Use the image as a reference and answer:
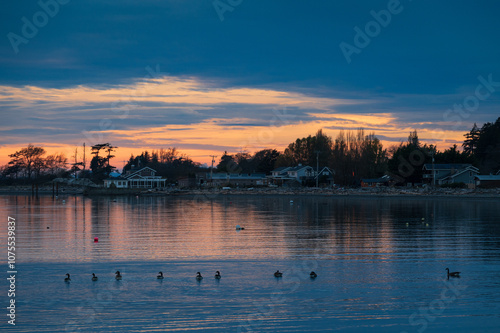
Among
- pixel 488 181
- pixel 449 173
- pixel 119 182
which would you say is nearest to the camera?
pixel 488 181

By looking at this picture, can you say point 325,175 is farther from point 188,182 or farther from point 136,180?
point 136,180

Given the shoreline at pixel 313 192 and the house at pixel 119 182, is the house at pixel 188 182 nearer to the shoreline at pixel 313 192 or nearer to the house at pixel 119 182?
the shoreline at pixel 313 192

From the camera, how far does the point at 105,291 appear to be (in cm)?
1708

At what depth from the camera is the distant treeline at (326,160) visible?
316 ft

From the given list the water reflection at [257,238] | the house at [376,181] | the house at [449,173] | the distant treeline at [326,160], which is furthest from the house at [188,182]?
the water reflection at [257,238]

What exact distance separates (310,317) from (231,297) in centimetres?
319

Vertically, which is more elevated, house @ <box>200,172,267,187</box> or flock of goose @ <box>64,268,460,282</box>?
house @ <box>200,172,267,187</box>

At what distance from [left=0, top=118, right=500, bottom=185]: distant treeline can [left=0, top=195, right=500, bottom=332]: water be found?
67.5m

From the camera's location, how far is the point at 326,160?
412 feet

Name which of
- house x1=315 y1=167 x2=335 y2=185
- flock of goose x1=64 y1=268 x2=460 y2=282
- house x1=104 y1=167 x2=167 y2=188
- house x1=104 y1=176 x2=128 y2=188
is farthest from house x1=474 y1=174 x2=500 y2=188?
house x1=104 y1=176 x2=128 y2=188

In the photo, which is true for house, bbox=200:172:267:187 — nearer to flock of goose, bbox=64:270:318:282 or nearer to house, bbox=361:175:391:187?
house, bbox=361:175:391:187

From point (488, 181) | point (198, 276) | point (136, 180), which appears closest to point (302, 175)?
point (136, 180)

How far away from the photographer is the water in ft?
45.7

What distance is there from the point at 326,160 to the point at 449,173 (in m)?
38.0
